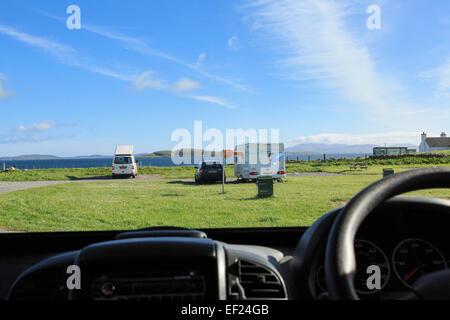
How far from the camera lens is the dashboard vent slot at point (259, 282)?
1.26 m

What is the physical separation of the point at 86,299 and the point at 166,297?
210mm

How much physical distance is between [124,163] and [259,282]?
17929 millimetres

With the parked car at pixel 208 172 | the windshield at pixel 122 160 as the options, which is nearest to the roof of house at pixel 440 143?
the parked car at pixel 208 172

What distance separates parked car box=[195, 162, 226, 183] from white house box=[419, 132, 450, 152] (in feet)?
35.8

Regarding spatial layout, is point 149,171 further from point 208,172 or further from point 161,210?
point 161,210

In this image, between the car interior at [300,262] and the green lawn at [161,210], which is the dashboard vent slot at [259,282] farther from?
the green lawn at [161,210]

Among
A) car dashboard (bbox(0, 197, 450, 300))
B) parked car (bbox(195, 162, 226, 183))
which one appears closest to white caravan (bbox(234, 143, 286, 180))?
parked car (bbox(195, 162, 226, 183))

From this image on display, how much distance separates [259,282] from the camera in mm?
1286

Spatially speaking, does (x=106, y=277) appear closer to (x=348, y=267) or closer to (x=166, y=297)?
(x=166, y=297)

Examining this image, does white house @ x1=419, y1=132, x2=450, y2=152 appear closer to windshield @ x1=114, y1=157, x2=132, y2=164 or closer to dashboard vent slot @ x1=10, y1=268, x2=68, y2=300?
dashboard vent slot @ x1=10, y1=268, x2=68, y2=300

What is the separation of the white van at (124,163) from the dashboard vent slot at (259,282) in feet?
56.6

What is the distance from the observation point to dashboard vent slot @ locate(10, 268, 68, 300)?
4.04 ft

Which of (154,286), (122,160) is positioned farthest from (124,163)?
(154,286)
